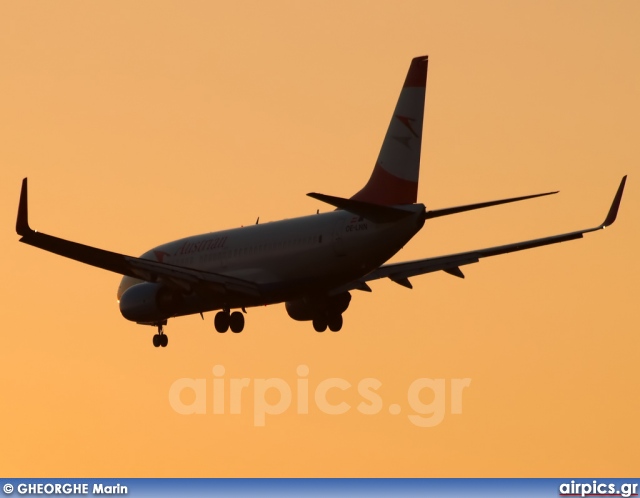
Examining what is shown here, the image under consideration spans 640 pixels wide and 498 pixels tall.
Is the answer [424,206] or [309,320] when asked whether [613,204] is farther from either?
[309,320]

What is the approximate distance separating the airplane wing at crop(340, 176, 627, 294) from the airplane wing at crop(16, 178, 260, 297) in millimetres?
4983

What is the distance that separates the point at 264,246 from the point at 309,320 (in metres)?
5.24

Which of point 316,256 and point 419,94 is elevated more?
point 419,94

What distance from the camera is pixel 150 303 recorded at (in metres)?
90.6

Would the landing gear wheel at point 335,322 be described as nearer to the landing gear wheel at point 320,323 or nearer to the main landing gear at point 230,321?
the landing gear wheel at point 320,323

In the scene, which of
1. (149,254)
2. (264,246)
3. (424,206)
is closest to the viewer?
(424,206)

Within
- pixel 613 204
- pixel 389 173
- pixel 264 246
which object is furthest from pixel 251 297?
pixel 613 204

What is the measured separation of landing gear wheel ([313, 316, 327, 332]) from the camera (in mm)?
91125

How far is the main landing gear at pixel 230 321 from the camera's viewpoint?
8981cm

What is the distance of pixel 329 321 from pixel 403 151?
10109mm

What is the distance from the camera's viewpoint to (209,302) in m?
89.9

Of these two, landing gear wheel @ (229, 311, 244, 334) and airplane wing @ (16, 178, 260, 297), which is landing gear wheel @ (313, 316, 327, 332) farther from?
airplane wing @ (16, 178, 260, 297)

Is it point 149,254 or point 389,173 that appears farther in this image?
point 149,254

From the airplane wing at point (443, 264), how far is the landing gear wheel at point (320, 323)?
7.05 ft
